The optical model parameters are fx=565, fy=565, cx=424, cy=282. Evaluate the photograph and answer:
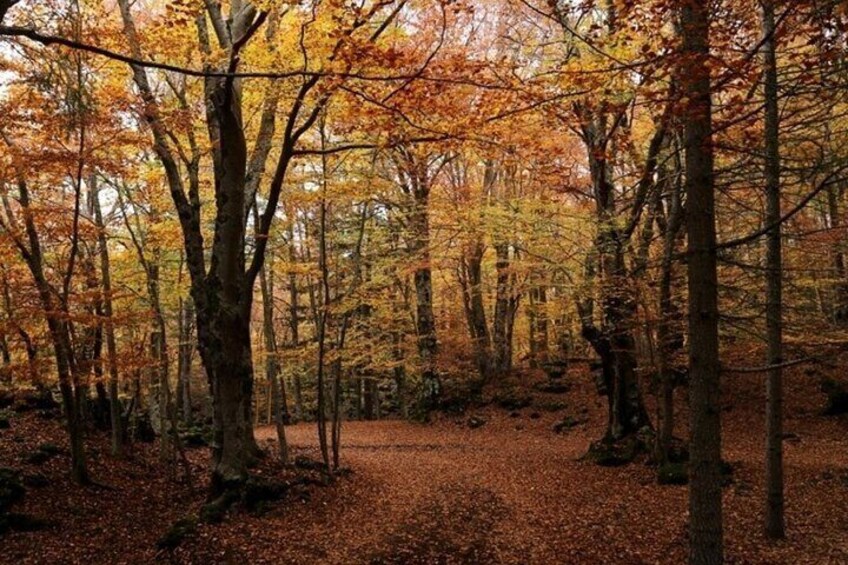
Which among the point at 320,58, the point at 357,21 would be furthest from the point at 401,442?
the point at 357,21

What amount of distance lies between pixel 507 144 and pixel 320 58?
3.34 metres

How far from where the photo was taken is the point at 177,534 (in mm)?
7883

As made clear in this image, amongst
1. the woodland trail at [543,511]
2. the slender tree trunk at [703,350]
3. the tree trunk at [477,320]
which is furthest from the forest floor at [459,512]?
the tree trunk at [477,320]

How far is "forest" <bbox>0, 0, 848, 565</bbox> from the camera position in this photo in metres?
5.11

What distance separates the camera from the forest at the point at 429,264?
16.8 feet

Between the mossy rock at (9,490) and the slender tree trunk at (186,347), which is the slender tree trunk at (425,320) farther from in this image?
the mossy rock at (9,490)

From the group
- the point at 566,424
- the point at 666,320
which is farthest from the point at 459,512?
the point at 566,424

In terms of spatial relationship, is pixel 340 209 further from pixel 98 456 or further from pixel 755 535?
pixel 755 535

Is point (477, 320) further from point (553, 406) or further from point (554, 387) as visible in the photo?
point (553, 406)

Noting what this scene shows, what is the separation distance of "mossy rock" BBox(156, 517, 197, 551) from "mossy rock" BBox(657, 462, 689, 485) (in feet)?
26.5

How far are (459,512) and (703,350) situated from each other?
20.1 ft

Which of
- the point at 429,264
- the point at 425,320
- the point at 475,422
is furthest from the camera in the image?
the point at 425,320

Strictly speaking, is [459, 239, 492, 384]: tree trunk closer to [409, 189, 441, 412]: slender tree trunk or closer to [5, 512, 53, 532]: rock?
[409, 189, 441, 412]: slender tree trunk

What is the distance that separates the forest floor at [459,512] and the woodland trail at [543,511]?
0.03m
